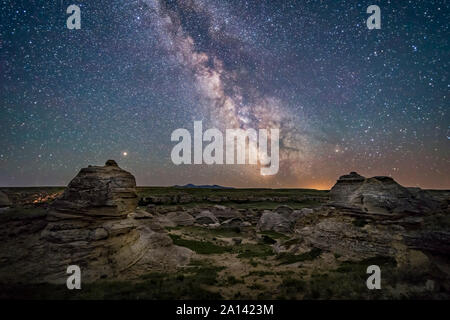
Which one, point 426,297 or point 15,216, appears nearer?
point 426,297

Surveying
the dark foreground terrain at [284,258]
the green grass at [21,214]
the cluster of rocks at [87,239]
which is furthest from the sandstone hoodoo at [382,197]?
the green grass at [21,214]

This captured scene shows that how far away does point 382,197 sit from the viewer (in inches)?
777

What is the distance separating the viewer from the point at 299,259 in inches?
802

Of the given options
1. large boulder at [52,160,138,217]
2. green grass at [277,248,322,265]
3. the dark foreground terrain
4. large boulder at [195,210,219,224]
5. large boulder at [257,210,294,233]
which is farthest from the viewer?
large boulder at [195,210,219,224]

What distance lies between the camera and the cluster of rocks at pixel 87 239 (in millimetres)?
14664

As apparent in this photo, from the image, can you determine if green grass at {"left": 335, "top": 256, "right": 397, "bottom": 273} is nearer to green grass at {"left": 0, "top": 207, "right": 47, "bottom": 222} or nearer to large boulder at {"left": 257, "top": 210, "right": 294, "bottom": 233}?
green grass at {"left": 0, "top": 207, "right": 47, "bottom": 222}

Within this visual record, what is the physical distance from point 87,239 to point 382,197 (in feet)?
88.9

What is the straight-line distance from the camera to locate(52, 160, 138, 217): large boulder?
681 inches

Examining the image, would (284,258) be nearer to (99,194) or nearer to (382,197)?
(382,197)

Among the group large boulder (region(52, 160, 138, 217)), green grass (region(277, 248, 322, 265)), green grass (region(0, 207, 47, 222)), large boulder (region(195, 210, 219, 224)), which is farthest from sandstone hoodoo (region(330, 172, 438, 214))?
large boulder (region(195, 210, 219, 224))

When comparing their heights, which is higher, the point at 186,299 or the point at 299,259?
the point at 186,299
